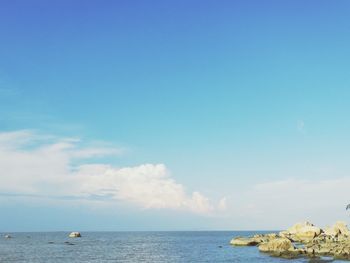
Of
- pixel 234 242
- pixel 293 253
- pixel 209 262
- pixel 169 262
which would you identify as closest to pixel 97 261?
pixel 169 262

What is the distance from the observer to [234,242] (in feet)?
421

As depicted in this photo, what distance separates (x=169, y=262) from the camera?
8581 centimetres

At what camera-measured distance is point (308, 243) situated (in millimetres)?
105938

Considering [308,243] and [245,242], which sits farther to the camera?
[245,242]

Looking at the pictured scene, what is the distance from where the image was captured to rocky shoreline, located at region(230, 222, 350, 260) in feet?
264

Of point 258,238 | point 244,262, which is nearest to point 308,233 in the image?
point 258,238

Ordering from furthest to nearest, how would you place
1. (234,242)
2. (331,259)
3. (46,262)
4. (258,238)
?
1. (234,242)
2. (258,238)
3. (46,262)
4. (331,259)

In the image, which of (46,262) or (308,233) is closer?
(46,262)

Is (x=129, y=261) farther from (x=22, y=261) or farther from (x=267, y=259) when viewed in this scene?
(x=267, y=259)

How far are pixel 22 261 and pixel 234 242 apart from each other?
209 ft

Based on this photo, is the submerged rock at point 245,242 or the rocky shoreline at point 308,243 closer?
the rocky shoreline at point 308,243

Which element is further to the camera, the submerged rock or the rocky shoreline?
the submerged rock

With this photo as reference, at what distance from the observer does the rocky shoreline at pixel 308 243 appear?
80562 mm

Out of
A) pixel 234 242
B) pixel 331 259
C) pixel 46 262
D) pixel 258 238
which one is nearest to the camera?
pixel 331 259
